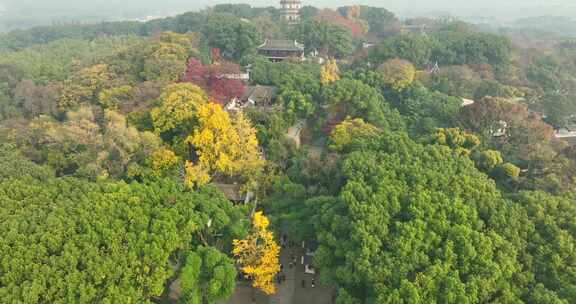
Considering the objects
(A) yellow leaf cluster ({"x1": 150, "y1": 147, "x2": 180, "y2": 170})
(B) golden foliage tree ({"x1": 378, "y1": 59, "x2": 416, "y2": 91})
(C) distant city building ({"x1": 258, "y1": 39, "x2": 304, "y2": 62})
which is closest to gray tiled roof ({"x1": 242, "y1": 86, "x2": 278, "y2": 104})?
(B) golden foliage tree ({"x1": 378, "y1": 59, "x2": 416, "y2": 91})

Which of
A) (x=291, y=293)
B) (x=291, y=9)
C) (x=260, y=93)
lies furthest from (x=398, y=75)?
(x=291, y=9)

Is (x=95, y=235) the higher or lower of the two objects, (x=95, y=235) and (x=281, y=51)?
the lower

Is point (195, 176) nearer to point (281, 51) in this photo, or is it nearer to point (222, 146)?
point (222, 146)

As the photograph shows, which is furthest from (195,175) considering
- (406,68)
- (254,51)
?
(254,51)

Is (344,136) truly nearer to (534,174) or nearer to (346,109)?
(346,109)

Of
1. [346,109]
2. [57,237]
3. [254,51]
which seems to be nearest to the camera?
[57,237]

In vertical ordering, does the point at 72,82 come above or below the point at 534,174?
above
